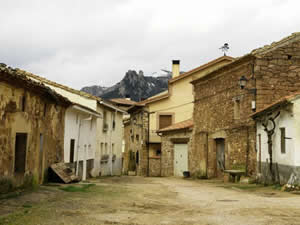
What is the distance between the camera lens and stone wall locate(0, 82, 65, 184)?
9484 mm

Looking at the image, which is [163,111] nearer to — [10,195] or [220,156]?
[220,156]

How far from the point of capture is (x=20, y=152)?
11086 mm

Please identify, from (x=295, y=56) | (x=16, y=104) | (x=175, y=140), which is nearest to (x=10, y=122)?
(x=16, y=104)

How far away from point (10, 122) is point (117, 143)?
20.0 meters

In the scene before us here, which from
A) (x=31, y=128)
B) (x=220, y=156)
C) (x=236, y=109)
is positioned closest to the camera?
(x=31, y=128)

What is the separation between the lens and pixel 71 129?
54.9 feet

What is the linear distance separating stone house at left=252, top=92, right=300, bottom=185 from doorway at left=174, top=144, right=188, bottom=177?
977 cm

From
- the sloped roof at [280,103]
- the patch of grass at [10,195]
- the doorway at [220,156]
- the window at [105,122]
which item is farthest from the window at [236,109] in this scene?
the patch of grass at [10,195]

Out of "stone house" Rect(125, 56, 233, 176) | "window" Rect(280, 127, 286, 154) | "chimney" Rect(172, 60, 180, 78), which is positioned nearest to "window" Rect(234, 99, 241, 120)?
"window" Rect(280, 127, 286, 154)

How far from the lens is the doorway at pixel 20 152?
10969 millimetres

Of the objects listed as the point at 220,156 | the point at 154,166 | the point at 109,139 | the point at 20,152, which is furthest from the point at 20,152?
the point at 154,166

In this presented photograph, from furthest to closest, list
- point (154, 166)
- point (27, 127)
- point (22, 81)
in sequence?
point (154, 166), point (27, 127), point (22, 81)

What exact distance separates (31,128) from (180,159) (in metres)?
16.7

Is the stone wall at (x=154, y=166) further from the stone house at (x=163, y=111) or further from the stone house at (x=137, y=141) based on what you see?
the stone house at (x=137, y=141)
